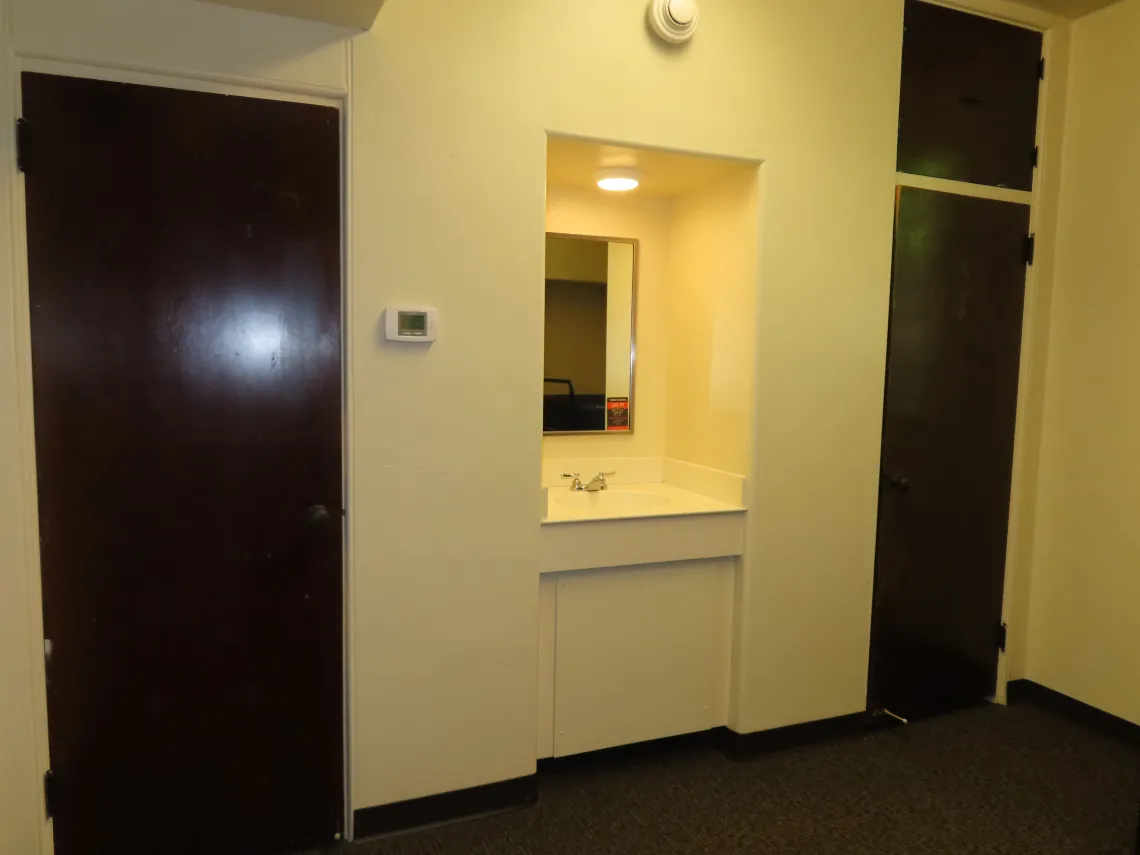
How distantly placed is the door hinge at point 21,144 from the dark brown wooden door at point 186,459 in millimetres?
15

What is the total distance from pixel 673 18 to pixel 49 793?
2.82 meters

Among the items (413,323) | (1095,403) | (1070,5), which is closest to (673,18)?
(413,323)

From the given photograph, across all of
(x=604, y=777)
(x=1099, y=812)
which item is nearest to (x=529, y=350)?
(x=604, y=777)

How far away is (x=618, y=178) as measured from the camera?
270 cm

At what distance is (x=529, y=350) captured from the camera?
227cm

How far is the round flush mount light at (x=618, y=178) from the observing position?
2.67 meters

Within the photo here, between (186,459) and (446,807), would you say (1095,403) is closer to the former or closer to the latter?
(446,807)

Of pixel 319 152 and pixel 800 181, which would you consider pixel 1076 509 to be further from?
pixel 319 152

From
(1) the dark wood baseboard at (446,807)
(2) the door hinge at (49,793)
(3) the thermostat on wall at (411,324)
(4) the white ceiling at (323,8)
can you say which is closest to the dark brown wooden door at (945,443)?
(1) the dark wood baseboard at (446,807)

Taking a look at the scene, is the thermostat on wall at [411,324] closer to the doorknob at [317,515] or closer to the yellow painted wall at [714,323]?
the doorknob at [317,515]

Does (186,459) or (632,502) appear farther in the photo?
(632,502)

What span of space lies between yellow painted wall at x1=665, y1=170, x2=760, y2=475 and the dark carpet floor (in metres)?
1.12

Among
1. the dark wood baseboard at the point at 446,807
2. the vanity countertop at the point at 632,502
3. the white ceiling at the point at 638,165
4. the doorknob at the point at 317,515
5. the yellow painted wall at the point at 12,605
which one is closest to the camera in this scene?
the yellow painted wall at the point at 12,605

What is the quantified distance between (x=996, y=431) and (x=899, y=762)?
1.39 metres
